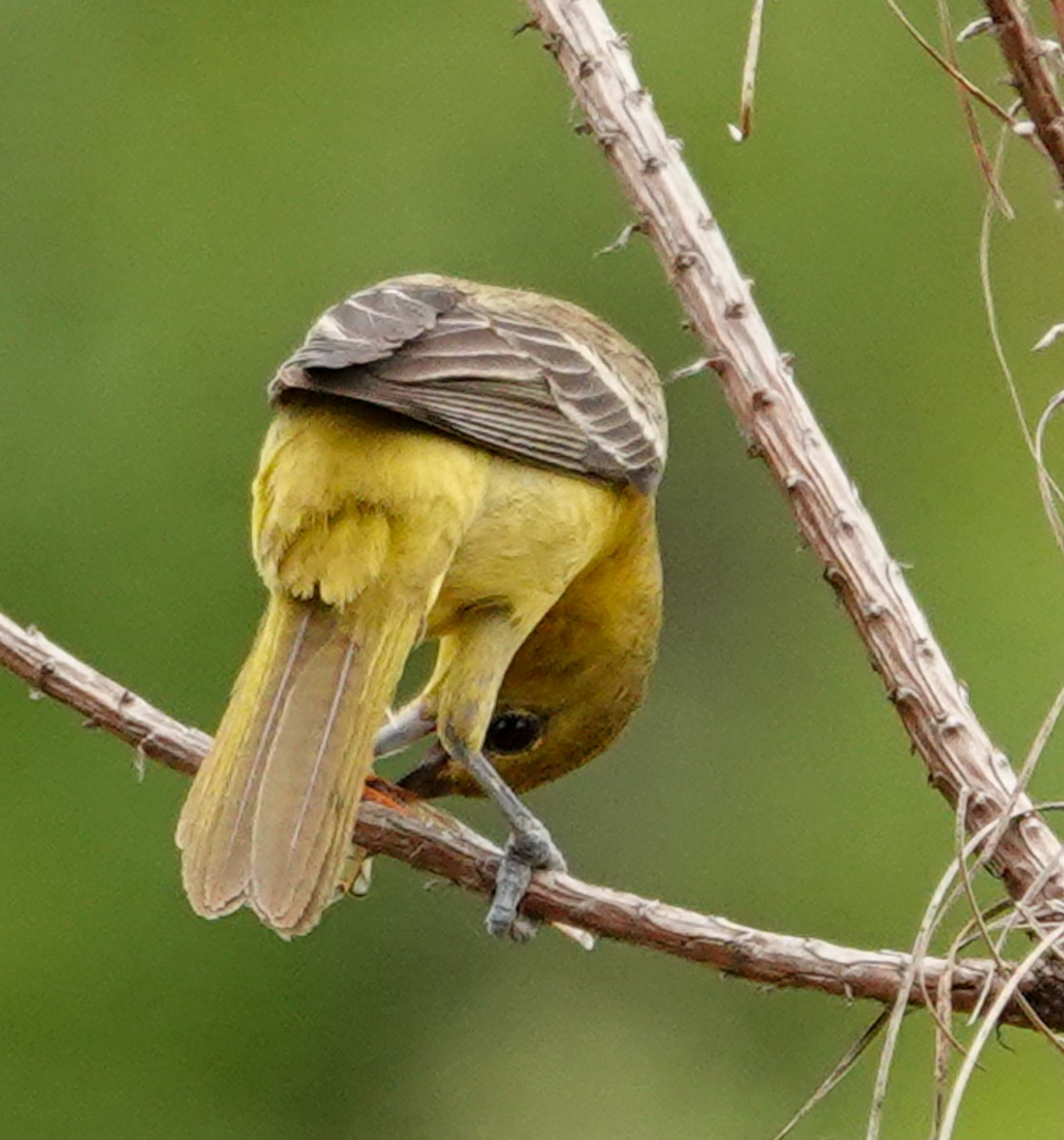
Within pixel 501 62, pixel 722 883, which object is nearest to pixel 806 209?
pixel 501 62

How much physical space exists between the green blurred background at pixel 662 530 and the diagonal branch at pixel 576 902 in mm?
8442

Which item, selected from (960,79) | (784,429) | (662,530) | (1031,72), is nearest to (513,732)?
(784,429)

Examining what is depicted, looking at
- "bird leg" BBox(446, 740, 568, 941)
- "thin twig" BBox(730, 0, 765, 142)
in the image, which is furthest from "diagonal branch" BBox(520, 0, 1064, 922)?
"bird leg" BBox(446, 740, 568, 941)

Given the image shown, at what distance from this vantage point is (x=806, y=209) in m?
16.7

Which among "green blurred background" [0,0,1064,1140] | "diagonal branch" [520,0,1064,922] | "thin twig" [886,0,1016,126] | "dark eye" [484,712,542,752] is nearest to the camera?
"thin twig" [886,0,1016,126]

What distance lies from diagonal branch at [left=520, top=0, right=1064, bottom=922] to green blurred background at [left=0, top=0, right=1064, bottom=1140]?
852cm

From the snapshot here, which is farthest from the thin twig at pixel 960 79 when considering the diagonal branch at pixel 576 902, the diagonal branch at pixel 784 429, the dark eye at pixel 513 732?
the dark eye at pixel 513 732

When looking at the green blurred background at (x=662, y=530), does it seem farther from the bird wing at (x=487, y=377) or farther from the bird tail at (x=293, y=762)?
the bird tail at (x=293, y=762)

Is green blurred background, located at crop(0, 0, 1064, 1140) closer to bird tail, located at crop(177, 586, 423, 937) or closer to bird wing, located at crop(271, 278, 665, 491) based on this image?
bird wing, located at crop(271, 278, 665, 491)

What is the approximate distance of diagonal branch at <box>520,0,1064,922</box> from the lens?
13.9 feet

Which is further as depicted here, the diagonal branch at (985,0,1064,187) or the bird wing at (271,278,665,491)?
the bird wing at (271,278,665,491)

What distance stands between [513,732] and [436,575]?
2.65 ft

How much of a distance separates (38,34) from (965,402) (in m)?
5.89

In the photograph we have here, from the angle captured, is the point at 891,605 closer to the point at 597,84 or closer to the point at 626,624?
the point at 597,84
